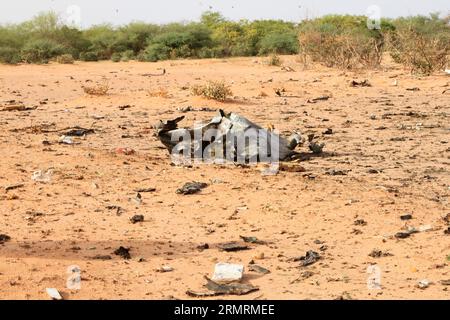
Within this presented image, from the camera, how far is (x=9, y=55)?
76.6 feet

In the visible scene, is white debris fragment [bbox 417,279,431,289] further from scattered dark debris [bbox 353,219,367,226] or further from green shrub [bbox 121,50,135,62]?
green shrub [bbox 121,50,135,62]

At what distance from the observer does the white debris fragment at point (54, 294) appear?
447cm

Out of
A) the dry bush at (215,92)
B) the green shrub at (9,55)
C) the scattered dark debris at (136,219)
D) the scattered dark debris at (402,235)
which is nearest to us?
the scattered dark debris at (402,235)

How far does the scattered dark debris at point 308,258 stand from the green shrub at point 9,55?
18.9 metres

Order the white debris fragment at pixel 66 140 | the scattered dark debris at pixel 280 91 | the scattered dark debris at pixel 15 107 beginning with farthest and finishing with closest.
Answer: the scattered dark debris at pixel 280 91, the scattered dark debris at pixel 15 107, the white debris fragment at pixel 66 140

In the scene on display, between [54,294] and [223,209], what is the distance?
2336 millimetres

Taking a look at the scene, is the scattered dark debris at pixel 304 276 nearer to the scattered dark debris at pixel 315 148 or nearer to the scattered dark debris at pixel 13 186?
the scattered dark debris at pixel 13 186

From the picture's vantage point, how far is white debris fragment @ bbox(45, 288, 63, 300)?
4.47 m

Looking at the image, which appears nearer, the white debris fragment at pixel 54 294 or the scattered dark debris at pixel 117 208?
the white debris fragment at pixel 54 294

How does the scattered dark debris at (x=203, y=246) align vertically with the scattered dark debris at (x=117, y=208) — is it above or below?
below

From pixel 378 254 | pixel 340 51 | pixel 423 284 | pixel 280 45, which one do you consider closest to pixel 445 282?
pixel 423 284

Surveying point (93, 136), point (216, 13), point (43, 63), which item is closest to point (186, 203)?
point (93, 136)

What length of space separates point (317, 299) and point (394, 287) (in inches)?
21.1

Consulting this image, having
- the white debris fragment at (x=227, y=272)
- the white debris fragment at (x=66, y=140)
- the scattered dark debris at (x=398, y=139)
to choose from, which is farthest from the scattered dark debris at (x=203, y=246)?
the scattered dark debris at (x=398, y=139)
